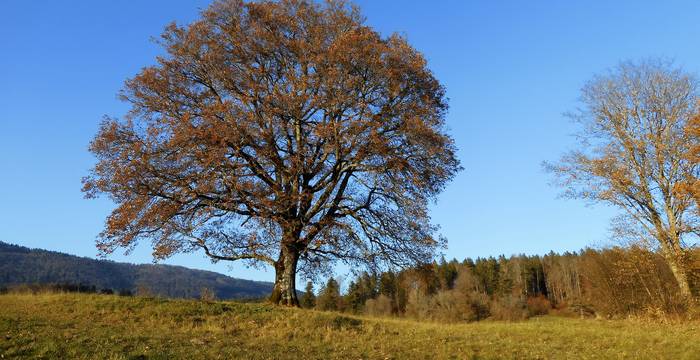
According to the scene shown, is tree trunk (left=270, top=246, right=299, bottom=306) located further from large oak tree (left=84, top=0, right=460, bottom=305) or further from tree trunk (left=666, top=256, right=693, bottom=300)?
tree trunk (left=666, top=256, right=693, bottom=300)

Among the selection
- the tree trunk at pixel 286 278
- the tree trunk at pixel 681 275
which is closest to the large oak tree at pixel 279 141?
the tree trunk at pixel 286 278

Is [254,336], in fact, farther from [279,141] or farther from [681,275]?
[681,275]

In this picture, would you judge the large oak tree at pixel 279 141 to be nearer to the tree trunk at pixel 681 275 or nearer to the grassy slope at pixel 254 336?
the grassy slope at pixel 254 336

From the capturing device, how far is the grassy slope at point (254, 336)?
11.5m

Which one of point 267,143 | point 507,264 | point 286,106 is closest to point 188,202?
point 267,143

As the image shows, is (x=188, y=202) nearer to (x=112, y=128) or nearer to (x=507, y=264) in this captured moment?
(x=112, y=128)

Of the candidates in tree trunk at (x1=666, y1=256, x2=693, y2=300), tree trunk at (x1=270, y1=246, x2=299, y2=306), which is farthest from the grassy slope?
tree trunk at (x1=666, y1=256, x2=693, y2=300)

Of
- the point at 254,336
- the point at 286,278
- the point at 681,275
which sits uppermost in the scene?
the point at 681,275

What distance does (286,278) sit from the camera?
20.4 metres

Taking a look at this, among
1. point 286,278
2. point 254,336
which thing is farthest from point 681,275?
point 254,336

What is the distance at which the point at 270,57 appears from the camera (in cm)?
2102

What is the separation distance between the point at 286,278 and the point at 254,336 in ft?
20.4

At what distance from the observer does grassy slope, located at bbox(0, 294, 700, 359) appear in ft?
37.8

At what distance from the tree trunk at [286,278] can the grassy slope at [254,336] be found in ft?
6.49
